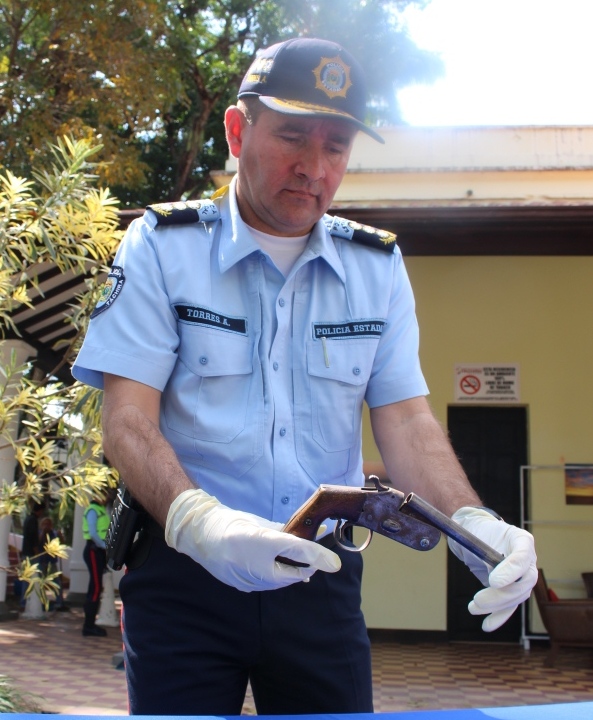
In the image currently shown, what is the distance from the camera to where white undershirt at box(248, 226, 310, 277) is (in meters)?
2.11

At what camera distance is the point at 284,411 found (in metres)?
1.97

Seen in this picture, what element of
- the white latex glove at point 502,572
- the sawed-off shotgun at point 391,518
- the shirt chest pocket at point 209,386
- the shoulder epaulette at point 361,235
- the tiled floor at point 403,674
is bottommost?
the tiled floor at point 403,674

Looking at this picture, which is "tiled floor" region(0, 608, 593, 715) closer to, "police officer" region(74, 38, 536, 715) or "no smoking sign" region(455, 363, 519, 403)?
"no smoking sign" region(455, 363, 519, 403)

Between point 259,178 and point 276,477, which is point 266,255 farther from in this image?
point 276,477

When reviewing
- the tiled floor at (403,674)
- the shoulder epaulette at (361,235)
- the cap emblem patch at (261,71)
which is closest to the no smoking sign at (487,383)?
the tiled floor at (403,674)

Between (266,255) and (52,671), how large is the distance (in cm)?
696

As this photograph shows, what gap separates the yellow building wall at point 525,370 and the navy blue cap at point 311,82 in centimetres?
777

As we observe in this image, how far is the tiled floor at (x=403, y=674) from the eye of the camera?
6871mm

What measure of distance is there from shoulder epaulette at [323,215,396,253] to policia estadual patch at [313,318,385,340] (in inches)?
9.0

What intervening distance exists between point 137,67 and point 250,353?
34.0 feet

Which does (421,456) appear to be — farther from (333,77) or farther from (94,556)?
(94,556)

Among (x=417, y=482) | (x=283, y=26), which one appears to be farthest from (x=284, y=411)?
(x=283, y=26)

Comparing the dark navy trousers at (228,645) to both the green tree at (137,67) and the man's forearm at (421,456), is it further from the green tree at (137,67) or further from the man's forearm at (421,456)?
the green tree at (137,67)

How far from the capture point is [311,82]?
2.00 metres
